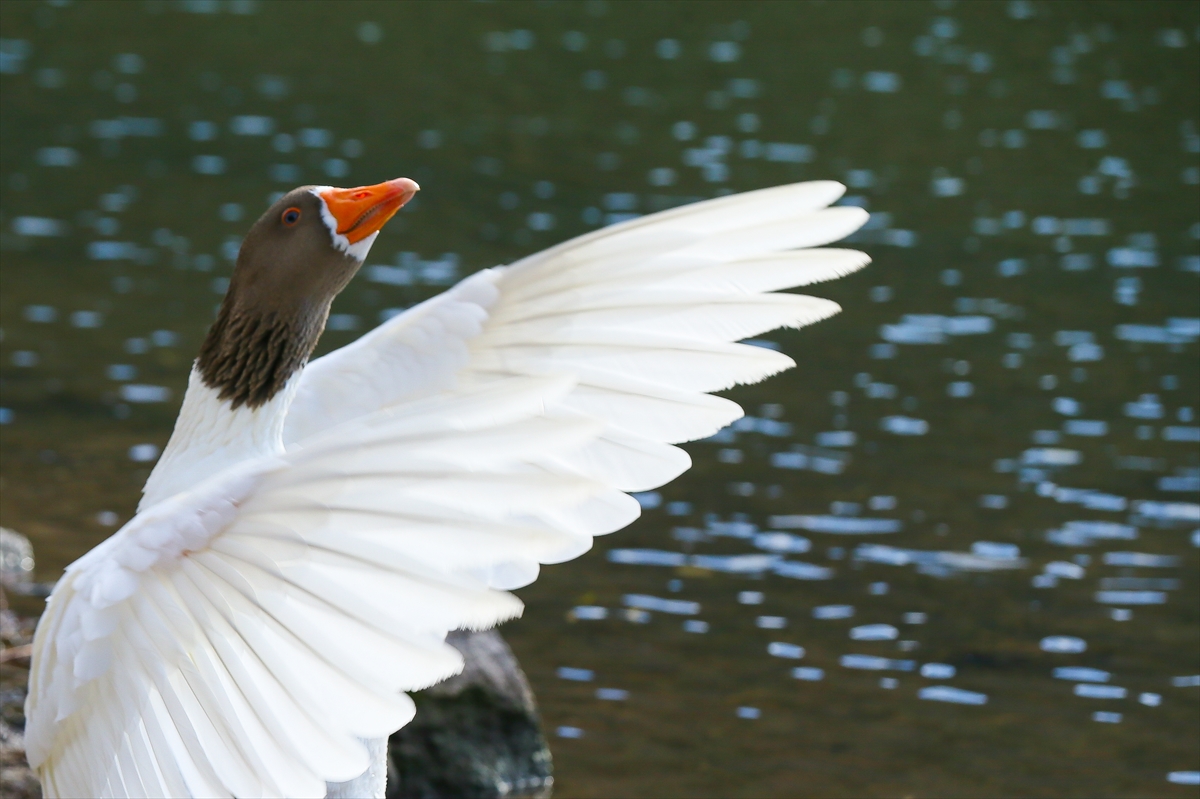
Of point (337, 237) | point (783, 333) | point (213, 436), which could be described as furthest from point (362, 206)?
point (783, 333)

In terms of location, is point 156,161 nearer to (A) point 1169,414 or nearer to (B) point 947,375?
(B) point 947,375

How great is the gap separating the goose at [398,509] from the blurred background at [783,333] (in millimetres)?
4618

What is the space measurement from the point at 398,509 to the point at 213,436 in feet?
8.25

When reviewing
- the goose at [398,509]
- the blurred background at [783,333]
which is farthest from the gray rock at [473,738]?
the goose at [398,509]

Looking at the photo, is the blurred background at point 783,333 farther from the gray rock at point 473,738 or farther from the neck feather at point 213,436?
the neck feather at point 213,436

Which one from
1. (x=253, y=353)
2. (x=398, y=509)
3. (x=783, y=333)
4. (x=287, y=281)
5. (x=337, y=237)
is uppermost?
(x=783, y=333)

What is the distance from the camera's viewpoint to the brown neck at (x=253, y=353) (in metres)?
4.87

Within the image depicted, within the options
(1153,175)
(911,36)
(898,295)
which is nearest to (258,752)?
(898,295)

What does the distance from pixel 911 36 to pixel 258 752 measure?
33.3 meters

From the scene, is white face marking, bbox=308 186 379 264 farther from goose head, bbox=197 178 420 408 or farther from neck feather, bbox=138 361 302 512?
neck feather, bbox=138 361 302 512

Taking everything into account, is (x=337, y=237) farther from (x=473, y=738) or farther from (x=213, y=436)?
(x=473, y=738)

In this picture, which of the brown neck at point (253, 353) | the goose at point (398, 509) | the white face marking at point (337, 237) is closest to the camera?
the goose at point (398, 509)

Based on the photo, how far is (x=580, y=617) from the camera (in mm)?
10328

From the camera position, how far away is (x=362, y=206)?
500 cm
